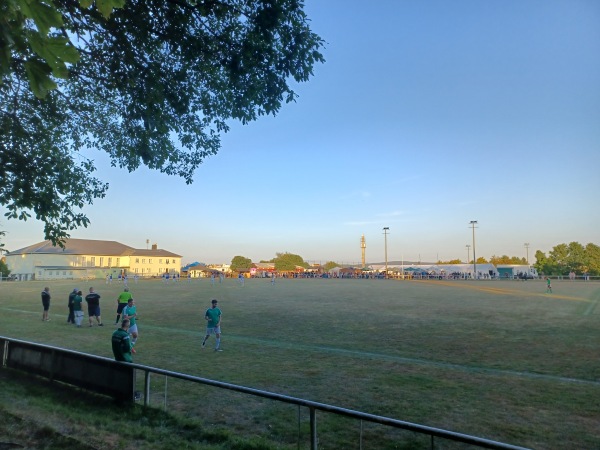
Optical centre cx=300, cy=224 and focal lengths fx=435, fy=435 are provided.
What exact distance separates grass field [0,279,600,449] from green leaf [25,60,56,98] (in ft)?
16.9

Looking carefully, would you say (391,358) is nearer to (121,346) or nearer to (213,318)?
(213,318)

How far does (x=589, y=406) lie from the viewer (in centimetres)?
759

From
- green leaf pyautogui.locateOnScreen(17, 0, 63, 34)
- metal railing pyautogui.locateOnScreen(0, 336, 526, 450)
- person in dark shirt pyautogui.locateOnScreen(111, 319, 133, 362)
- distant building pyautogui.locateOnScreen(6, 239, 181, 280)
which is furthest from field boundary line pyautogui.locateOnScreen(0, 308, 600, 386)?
distant building pyautogui.locateOnScreen(6, 239, 181, 280)

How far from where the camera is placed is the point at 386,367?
10.6m

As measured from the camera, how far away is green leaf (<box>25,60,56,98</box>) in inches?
99.5

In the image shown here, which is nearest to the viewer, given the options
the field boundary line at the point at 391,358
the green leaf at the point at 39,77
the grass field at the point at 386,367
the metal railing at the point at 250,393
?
the green leaf at the point at 39,77

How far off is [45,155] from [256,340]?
8596 millimetres

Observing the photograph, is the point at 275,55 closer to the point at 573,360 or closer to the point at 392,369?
the point at 392,369

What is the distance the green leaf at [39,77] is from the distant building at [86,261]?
8015cm

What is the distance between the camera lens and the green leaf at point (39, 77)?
2528mm

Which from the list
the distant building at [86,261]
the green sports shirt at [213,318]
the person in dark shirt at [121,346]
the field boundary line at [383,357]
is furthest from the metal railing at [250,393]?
the distant building at [86,261]

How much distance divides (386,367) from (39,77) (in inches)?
386

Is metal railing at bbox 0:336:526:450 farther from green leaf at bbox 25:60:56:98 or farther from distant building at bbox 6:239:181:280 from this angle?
distant building at bbox 6:239:181:280

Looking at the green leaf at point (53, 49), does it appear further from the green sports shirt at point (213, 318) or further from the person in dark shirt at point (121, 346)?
the green sports shirt at point (213, 318)
